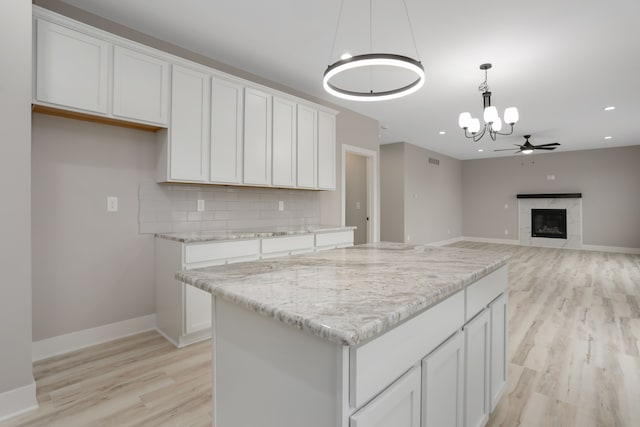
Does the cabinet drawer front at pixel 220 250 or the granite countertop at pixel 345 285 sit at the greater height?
the granite countertop at pixel 345 285

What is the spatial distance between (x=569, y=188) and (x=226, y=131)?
9.41 m

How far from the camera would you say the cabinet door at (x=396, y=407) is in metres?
0.84

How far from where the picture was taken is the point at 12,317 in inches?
71.6

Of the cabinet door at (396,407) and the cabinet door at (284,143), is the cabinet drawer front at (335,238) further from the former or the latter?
the cabinet door at (396,407)

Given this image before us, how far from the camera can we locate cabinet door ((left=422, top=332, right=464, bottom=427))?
3.70 ft

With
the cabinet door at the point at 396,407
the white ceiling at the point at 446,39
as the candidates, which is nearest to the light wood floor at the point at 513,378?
the cabinet door at the point at 396,407

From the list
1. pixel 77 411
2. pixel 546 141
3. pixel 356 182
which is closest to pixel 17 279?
pixel 77 411

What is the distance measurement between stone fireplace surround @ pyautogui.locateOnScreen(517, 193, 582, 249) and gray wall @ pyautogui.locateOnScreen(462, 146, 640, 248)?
14 cm

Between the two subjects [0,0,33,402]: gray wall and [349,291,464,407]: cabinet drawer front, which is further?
[0,0,33,402]: gray wall

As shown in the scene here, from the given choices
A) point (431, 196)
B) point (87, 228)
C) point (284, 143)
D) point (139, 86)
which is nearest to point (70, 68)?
point (139, 86)

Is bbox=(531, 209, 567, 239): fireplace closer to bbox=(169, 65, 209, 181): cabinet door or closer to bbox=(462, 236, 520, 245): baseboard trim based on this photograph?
bbox=(462, 236, 520, 245): baseboard trim

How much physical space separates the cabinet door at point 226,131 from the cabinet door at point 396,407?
2649 millimetres

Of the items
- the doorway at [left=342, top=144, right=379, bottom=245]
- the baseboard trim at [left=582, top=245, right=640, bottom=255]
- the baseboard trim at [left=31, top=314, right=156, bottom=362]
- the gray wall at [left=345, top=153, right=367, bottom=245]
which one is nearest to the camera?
the baseboard trim at [left=31, top=314, right=156, bottom=362]

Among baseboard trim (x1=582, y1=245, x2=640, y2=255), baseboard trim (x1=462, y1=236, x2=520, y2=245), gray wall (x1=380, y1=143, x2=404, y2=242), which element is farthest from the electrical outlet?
baseboard trim (x1=582, y1=245, x2=640, y2=255)
